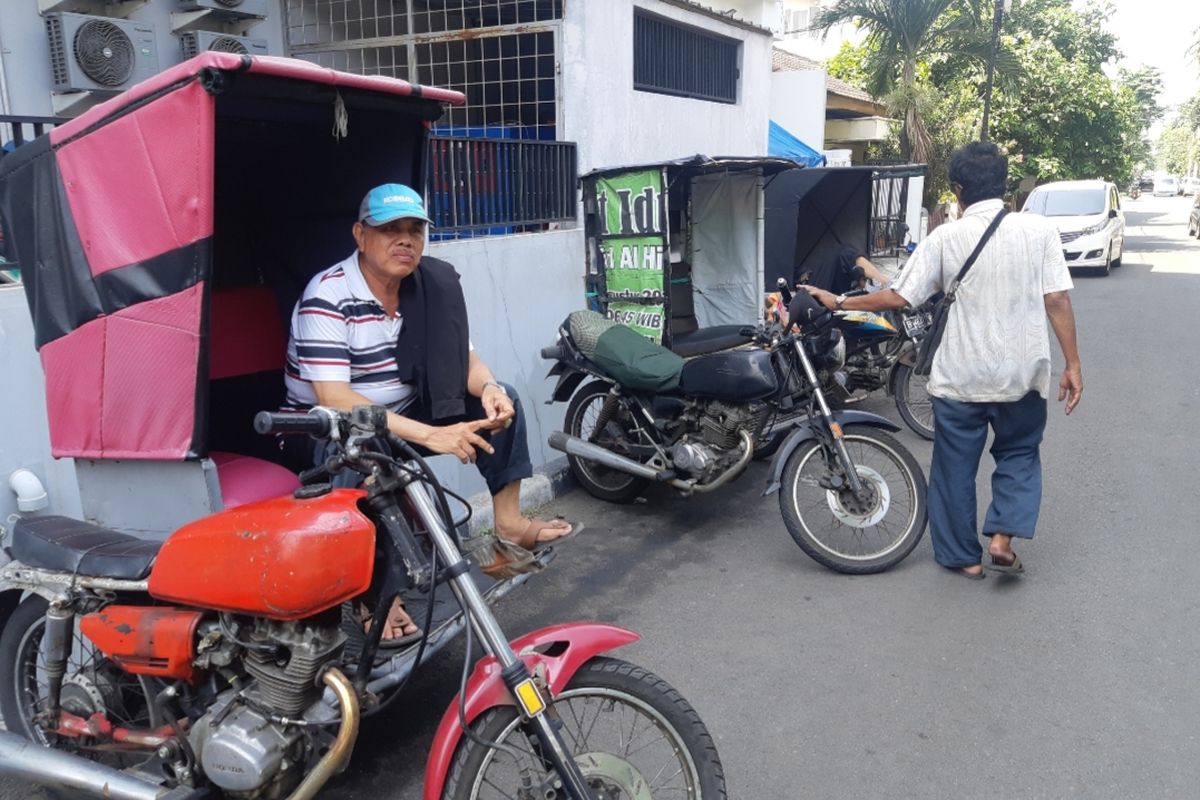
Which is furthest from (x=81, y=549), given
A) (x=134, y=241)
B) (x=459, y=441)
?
(x=459, y=441)

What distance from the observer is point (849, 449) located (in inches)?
186

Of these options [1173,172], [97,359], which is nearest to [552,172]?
[97,359]

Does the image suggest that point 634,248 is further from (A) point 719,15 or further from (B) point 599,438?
(A) point 719,15

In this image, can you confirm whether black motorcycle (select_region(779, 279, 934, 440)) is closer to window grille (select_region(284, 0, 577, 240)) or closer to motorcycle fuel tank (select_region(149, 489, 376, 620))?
window grille (select_region(284, 0, 577, 240))

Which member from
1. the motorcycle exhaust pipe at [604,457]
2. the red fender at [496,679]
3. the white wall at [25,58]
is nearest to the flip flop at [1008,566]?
the motorcycle exhaust pipe at [604,457]

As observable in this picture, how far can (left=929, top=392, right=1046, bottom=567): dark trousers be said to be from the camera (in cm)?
431

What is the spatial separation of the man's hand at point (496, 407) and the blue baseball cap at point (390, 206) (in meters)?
0.61

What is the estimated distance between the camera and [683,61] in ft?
34.1

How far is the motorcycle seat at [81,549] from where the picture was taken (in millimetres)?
2580

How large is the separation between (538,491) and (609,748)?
11.1ft

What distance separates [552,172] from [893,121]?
15.3 m

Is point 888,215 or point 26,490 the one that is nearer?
point 26,490

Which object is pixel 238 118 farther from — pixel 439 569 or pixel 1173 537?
pixel 1173 537

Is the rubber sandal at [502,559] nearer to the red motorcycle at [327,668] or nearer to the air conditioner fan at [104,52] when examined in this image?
the red motorcycle at [327,668]
